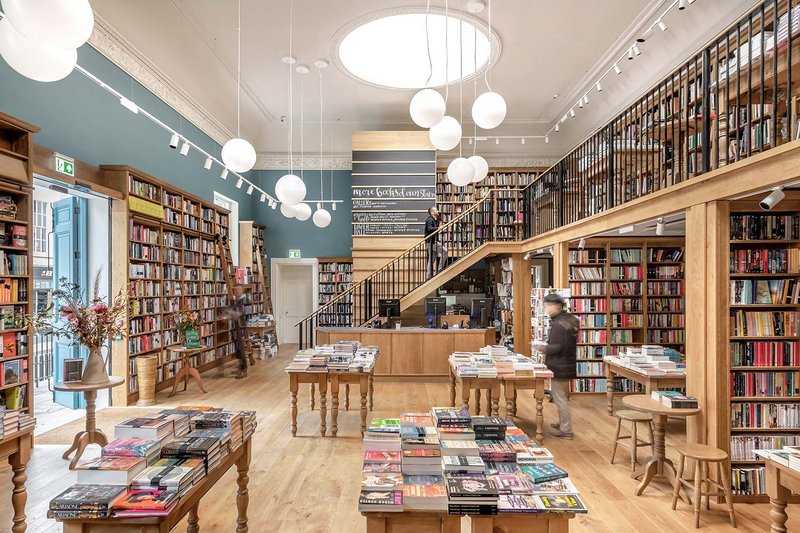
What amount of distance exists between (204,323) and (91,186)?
154 inches

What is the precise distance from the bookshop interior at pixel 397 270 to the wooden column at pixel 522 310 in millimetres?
61

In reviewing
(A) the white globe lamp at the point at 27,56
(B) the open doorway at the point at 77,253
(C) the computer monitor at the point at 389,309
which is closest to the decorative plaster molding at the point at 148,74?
(B) the open doorway at the point at 77,253

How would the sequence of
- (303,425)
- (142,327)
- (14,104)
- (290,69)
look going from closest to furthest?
1. (14,104)
2. (303,425)
3. (142,327)
4. (290,69)

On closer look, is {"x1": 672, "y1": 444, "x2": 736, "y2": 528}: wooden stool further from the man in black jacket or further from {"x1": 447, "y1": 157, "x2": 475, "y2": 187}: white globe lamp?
{"x1": 447, "y1": 157, "x2": 475, "y2": 187}: white globe lamp

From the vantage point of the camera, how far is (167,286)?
25.3 ft

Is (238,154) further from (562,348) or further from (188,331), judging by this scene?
(188,331)

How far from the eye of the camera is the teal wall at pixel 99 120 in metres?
5.01

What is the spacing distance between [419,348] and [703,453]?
5.29 m

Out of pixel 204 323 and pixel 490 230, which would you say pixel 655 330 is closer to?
pixel 490 230

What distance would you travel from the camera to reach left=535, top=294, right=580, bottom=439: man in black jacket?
5340mm

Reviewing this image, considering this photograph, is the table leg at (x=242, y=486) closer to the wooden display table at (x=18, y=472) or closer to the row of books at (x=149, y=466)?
the row of books at (x=149, y=466)

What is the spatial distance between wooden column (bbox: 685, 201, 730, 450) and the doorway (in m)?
10.4

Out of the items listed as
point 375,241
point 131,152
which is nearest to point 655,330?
point 375,241

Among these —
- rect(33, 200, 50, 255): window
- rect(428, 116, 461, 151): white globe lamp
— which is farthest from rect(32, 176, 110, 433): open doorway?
rect(428, 116, 461, 151): white globe lamp
